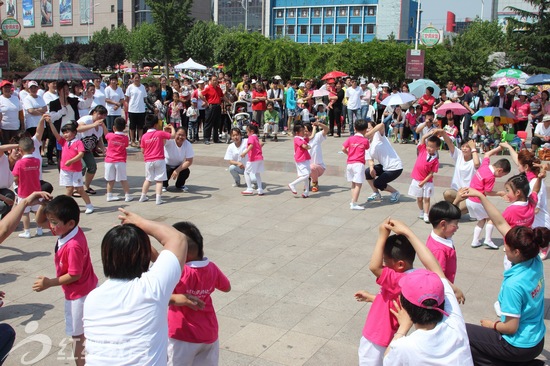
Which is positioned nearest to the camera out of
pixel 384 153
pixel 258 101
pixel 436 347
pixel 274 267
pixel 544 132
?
pixel 436 347

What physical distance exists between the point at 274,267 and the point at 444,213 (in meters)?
3.45

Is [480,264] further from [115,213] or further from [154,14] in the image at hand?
[154,14]

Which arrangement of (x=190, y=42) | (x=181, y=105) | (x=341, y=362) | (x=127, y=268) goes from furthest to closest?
(x=190, y=42) → (x=181, y=105) → (x=341, y=362) → (x=127, y=268)

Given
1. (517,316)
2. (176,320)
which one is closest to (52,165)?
(176,320)

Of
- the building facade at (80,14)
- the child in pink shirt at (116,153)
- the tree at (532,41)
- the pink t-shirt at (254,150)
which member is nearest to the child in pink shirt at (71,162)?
the child in pink shirt at (116,153)

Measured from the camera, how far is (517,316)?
422 cm

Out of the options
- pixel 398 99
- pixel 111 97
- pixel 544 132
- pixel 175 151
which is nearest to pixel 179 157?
pixel 175 151

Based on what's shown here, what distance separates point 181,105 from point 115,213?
7570mm

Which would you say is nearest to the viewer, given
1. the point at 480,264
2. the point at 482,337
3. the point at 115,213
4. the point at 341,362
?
the point at 482,337

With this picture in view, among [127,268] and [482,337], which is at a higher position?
[127,268]

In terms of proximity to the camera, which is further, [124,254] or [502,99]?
[502,99]

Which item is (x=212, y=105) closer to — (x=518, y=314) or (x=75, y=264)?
(x=75, y=264)

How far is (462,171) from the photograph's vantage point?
31.1ft

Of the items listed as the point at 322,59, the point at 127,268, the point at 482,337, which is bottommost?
the point at 482,337
